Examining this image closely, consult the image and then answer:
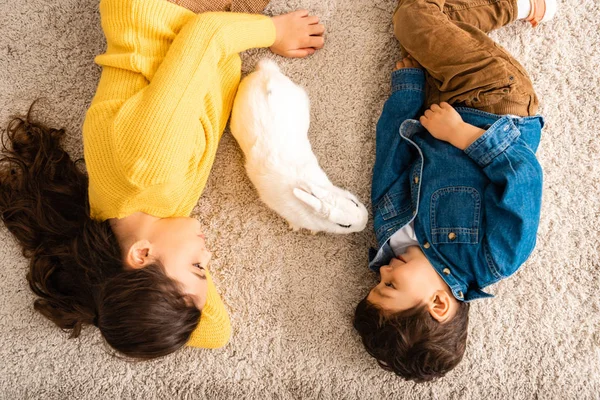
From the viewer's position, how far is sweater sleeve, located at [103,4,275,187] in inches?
32.6

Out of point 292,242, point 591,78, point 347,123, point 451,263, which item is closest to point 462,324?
point 451,263

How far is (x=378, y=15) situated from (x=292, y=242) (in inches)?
24.9

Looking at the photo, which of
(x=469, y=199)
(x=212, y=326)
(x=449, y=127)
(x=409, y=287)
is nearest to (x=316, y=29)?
(x=449, y=127)

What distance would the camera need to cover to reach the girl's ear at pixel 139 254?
85 cm

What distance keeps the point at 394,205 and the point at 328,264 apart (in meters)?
0.23

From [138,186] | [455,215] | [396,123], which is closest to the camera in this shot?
[138,186]

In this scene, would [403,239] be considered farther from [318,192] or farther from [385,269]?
[318,192]

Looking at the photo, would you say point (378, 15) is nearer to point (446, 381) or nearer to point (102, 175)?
point (102, 175)

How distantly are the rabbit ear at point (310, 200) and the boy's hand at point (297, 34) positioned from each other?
1.34ft

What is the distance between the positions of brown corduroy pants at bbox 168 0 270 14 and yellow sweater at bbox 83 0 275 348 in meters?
0.03

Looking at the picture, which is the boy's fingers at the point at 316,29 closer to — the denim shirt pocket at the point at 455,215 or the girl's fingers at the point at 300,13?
the girl's fingers at the point at 300,13

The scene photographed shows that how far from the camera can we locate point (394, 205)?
103 cm

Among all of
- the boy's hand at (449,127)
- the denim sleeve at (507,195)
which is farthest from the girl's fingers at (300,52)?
the denim sleeve at (507,195)

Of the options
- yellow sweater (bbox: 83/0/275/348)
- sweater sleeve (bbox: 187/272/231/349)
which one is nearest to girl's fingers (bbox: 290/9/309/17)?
yellow sweater (bbox: 83/0/275/348)
